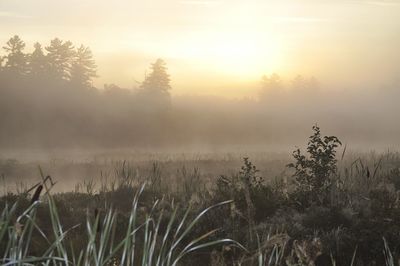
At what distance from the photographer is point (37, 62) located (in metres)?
62.0

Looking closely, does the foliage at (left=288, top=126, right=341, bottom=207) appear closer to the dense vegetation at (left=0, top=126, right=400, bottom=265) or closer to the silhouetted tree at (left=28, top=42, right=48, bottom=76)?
the dense vegetation at (left=0, top=126, right=400, bottom=265)

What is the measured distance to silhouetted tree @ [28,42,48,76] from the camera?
61219mm

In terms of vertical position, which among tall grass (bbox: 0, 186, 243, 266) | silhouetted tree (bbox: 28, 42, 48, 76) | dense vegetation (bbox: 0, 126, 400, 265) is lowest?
dense vegetation (bbox: 0, 126, 400, 265)

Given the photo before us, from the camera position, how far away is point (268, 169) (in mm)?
24344

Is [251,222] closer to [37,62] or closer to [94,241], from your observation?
[94,241]

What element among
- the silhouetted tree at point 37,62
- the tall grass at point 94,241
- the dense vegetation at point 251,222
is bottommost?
the dense vegetation at point 251,222

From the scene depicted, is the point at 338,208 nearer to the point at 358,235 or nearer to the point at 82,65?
the point at 358,235

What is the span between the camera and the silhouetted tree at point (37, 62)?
61.2m

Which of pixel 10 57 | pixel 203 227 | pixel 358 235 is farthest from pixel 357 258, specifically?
pixel 10 57

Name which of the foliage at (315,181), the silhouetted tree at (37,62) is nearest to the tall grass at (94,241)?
the foliage at (315,181)

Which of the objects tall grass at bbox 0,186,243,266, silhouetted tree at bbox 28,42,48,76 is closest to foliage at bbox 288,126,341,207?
tall grass at bbox 0,186,243,266

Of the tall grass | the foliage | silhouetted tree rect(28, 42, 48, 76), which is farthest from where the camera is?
silhouetted tree rect(28, 42, 48, 76)

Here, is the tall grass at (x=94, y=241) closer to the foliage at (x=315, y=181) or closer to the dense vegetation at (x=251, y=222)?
the dense vegetation at (x=251, y=222)

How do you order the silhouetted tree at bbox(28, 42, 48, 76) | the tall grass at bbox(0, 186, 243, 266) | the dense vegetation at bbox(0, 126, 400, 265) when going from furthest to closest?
the silhouetted tree at bbox(28, 42, 48, 76) < the dense vegetation at bbox(0, 126, 400, 265) < the tall grass at bbox(0, 186, 243, 266)
